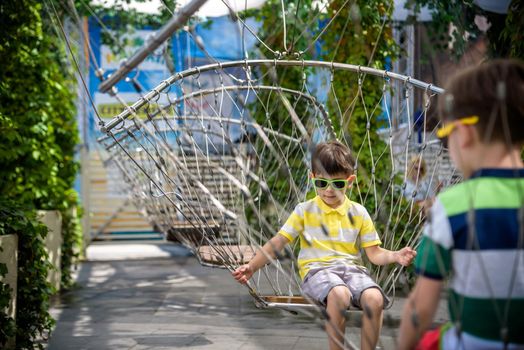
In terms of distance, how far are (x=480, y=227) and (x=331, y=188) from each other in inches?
62.5

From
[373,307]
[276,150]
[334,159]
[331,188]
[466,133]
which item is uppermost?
[466,133]

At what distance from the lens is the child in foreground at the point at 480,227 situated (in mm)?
1513

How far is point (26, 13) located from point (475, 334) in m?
4.38

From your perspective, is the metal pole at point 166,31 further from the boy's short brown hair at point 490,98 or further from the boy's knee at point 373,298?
the boy's short brown hair at point 490,98

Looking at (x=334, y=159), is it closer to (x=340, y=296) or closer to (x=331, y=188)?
(x=331, y=188)

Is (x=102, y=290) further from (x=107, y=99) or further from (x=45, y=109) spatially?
(x=107, y=99)

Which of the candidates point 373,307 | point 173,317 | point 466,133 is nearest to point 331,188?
point 373,307

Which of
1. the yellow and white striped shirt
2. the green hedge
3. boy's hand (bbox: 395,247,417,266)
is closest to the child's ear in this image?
boy's hand (bbox: 395,247,417,266)

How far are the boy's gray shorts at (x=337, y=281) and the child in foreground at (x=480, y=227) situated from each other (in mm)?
1308

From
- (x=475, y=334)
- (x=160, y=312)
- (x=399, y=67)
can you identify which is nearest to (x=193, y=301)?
(x=160, y=312)

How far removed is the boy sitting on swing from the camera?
2.88 meters

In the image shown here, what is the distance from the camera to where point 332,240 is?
3053mm

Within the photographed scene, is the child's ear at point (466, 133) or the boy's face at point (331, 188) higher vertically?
the child's ear at point (466, 133)

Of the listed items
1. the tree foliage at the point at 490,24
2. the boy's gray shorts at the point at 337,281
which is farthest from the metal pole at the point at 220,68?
the boy's gray shorts at the point at 337,281
